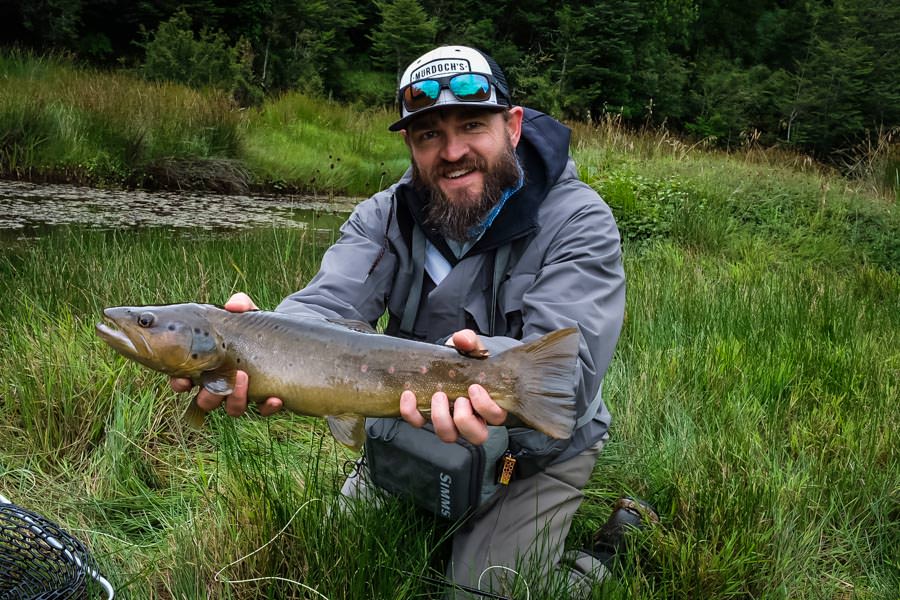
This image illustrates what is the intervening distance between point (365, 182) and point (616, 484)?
36.6 feet

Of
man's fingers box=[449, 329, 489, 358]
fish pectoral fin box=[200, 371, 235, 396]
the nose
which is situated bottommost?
fish pectoral fin box=[200, 371, 235, 396]

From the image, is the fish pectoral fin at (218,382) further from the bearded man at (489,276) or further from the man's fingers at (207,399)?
the bearded man at (489,276)

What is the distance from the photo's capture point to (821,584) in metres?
2.49

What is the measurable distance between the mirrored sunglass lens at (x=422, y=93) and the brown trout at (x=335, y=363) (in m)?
0.99

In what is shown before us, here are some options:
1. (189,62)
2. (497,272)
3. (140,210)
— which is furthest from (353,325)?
(189,62)

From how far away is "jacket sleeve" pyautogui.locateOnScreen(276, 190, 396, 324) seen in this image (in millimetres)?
2729

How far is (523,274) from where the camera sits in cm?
267

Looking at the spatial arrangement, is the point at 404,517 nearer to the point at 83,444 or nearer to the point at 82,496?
the point at 82,496

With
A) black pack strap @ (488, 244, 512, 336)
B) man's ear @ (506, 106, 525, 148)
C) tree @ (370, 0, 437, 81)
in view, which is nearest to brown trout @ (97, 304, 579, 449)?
black pack strap @ (488, 244, 512, 336)

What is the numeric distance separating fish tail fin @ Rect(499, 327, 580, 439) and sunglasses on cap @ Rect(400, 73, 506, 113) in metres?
1.14

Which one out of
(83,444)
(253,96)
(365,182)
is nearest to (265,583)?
(83,444)

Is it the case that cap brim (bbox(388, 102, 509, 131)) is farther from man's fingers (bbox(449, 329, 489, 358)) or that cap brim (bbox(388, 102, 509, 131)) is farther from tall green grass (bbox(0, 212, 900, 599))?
tall green grass (bbox(0, 212, 900, 599))

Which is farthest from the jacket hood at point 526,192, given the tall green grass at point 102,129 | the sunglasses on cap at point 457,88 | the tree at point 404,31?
the tree at point 404,31

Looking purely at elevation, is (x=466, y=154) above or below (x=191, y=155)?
above
